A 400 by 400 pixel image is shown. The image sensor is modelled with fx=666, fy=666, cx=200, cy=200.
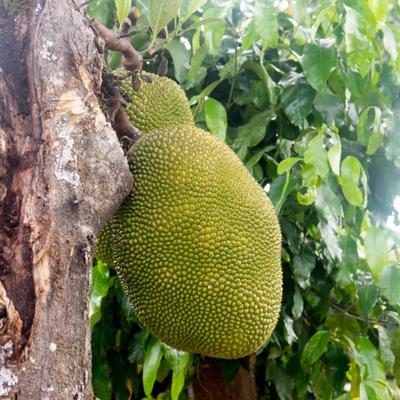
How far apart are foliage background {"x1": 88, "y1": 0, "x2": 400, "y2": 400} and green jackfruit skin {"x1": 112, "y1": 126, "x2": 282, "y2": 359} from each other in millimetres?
194

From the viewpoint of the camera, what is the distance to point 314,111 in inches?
52.2

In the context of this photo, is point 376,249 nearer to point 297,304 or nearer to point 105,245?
point 297,304

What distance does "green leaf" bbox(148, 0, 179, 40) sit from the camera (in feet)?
2.82

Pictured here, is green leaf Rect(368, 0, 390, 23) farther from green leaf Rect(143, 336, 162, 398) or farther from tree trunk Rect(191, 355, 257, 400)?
Answer: tree trunk Rect(191, 355, 257, 400)

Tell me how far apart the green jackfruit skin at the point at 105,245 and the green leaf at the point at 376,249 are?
0.41m

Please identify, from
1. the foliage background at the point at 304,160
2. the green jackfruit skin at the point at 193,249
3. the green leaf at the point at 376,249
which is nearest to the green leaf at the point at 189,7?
the foliage background at the point at 304,160

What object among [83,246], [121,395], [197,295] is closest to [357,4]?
[197,295]

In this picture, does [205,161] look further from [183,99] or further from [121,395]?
[121,395]

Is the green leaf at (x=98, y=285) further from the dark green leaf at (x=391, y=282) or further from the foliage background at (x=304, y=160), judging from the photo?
the dark green leaf at (x=391, y=282)

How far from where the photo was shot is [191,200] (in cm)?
86

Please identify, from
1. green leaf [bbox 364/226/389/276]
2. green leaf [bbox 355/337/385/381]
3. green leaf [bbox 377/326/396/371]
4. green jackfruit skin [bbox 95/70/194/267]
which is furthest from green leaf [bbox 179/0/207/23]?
green leaf [bbox 377/326/396/371]

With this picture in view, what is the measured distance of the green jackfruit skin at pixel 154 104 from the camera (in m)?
0.96

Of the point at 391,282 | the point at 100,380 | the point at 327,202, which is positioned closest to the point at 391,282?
the point at 391,282

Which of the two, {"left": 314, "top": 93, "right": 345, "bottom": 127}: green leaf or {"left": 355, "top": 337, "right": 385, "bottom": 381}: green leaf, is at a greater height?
{"left": 314, "top": 93, "right": 345, "bottom": 127}: green leaf
